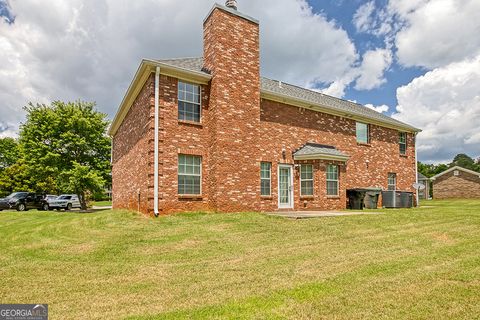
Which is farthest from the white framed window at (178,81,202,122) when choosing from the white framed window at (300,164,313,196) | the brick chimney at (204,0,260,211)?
the white framed window at (300,164,313,196)

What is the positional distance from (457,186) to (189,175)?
4345 centimetres

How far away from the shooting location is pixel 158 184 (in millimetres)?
12234

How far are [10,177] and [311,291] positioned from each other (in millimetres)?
45508

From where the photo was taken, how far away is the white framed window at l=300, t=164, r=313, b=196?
54.8 ft

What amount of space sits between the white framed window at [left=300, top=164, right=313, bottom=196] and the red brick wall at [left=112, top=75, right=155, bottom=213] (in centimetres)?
794

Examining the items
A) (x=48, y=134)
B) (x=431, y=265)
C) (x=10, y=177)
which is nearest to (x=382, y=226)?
(x=431, y=265)

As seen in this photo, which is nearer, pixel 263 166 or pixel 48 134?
pixel 263 166

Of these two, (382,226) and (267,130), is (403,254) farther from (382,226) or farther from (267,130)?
(267,130)

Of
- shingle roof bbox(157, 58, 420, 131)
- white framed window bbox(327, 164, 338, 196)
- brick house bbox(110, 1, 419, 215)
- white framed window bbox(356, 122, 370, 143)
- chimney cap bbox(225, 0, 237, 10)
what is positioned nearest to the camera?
brick house bbox(110, 1, 419, 215)

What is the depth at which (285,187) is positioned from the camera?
645 inches

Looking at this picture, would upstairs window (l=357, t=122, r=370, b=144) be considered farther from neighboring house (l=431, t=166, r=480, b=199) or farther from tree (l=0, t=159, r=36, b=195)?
tree (l=0, t=159, r=36, b=195)

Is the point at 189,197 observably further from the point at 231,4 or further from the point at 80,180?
the point at 80,180

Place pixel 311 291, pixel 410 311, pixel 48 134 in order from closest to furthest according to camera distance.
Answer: pixel 410 311 < pixel 311 291 < pixel 48 134

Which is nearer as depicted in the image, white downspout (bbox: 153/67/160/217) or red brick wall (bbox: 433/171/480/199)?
white downspout (bbox: 153/67/160/217)
